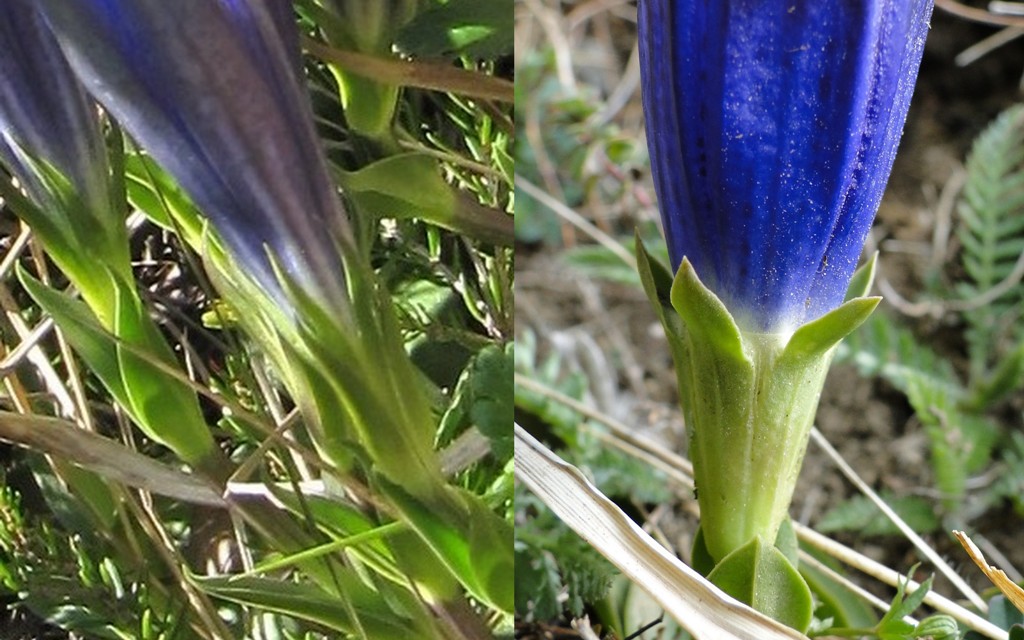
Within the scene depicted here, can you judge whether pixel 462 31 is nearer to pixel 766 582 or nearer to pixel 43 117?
pixel 43 117

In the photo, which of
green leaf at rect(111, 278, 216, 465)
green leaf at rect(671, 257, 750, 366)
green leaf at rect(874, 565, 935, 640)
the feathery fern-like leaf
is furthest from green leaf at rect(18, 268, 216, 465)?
the feathery fern-like leaf

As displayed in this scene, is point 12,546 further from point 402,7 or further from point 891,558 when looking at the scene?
point 891,558

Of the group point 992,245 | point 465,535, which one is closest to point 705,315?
point 465,535

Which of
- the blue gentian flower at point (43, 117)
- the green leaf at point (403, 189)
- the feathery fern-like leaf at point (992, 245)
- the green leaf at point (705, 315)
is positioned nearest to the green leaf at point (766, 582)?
the green leaf at point (705, 315)

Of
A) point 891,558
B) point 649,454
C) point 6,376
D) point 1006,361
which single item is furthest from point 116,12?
point 1006,361

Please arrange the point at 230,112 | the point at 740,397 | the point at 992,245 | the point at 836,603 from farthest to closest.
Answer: the point at 992,245, the point at 836,603, the point at 740,397, the point at 230,112

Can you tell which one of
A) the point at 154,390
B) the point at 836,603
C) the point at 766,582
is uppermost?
the point at 154,390

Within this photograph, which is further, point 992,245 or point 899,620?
point 992,245
